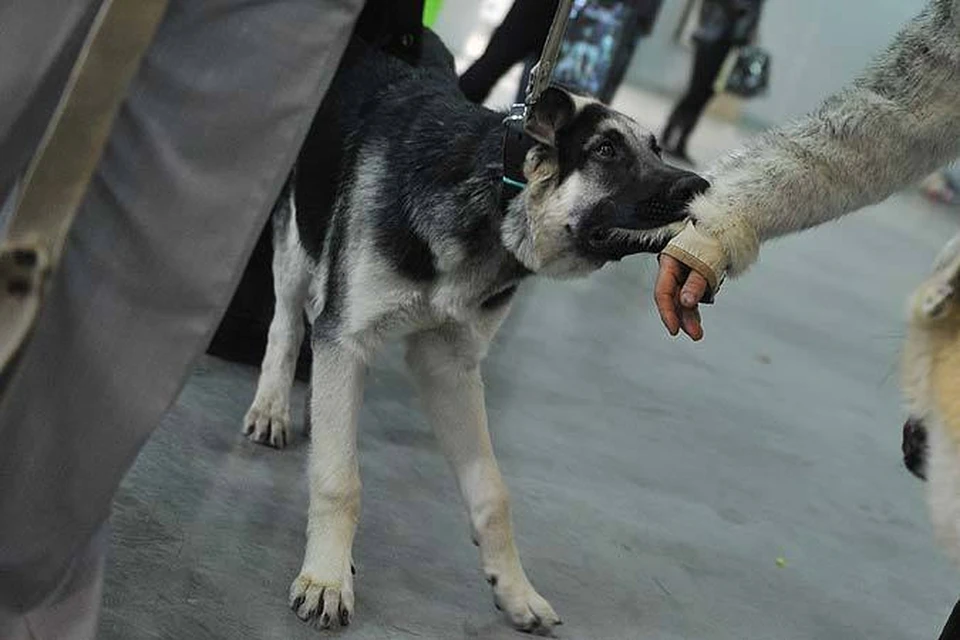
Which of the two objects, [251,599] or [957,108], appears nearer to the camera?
[957,108]

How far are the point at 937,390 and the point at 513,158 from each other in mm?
1157

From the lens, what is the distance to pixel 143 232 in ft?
5.64

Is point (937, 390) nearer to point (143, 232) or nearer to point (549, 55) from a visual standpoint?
point (143, 232)

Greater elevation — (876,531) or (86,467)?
(86,467)

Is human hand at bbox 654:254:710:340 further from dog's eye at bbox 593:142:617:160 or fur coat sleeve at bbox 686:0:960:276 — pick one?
dog's eye at bbox 593:142:617:160

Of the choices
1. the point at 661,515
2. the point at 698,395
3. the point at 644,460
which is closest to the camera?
the point at 661,515

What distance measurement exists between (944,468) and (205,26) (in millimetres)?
1163

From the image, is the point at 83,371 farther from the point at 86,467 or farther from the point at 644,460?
the point at 644,460

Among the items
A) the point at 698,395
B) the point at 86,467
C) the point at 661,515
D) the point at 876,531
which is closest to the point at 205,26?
the point at 86,467

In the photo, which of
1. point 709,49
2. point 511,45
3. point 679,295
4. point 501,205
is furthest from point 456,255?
point 709,49

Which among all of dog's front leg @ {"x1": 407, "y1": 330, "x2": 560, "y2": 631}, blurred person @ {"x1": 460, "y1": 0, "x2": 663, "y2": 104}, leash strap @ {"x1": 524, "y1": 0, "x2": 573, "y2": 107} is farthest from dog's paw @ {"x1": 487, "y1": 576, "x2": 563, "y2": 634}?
blurred person @ {"x1": 460, "y1": 0, "x2": 663, "y2": 104}

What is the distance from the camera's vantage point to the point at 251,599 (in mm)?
2555

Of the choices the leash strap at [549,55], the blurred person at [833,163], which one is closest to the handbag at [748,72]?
the leash strap at [549,55]

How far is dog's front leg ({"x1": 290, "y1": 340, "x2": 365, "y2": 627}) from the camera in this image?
8.41 feet
